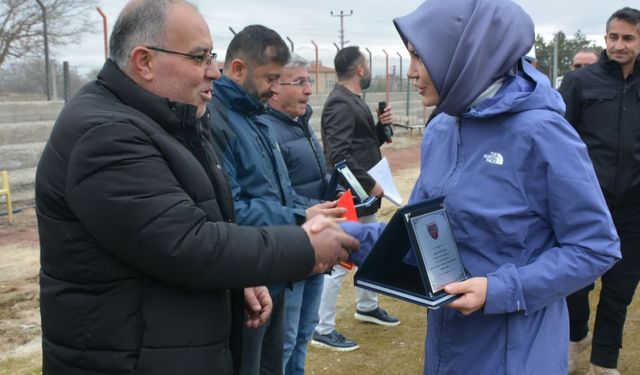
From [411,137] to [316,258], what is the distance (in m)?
18.9

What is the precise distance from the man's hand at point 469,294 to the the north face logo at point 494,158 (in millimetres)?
362

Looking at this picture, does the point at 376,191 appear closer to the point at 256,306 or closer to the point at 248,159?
the point at 248,159

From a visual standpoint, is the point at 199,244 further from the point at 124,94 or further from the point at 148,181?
the point at 124,94

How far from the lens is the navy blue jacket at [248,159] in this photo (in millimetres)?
Answer: 2812

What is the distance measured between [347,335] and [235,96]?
251 cm

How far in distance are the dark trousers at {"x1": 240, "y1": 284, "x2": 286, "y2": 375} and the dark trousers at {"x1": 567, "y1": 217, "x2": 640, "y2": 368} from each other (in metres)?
2.07

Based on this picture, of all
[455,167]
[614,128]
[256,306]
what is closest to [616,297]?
[614,128]

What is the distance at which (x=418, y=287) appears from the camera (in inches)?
74.4

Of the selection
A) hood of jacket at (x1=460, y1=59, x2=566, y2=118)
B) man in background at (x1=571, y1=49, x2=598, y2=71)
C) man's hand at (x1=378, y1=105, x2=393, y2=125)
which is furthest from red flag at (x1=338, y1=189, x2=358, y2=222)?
man in background at (x1=571, y1=49, x2=598, y2=71)

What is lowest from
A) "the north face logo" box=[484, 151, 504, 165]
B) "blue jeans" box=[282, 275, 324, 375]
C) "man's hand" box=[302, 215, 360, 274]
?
"blue jeans" box=[282, 275, 324, 375]

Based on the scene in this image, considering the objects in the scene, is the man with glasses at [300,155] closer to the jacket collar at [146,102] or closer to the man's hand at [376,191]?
the man's hand at [376,191]

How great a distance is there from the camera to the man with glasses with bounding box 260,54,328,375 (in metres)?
3.53

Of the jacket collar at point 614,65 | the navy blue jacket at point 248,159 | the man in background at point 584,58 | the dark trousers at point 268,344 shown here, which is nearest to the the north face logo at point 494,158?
the navy blue jacket at point 248,159

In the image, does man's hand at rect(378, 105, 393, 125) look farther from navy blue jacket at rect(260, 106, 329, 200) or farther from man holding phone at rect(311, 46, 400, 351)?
navy blue jacket at rect(260, 106, 329, 200)
